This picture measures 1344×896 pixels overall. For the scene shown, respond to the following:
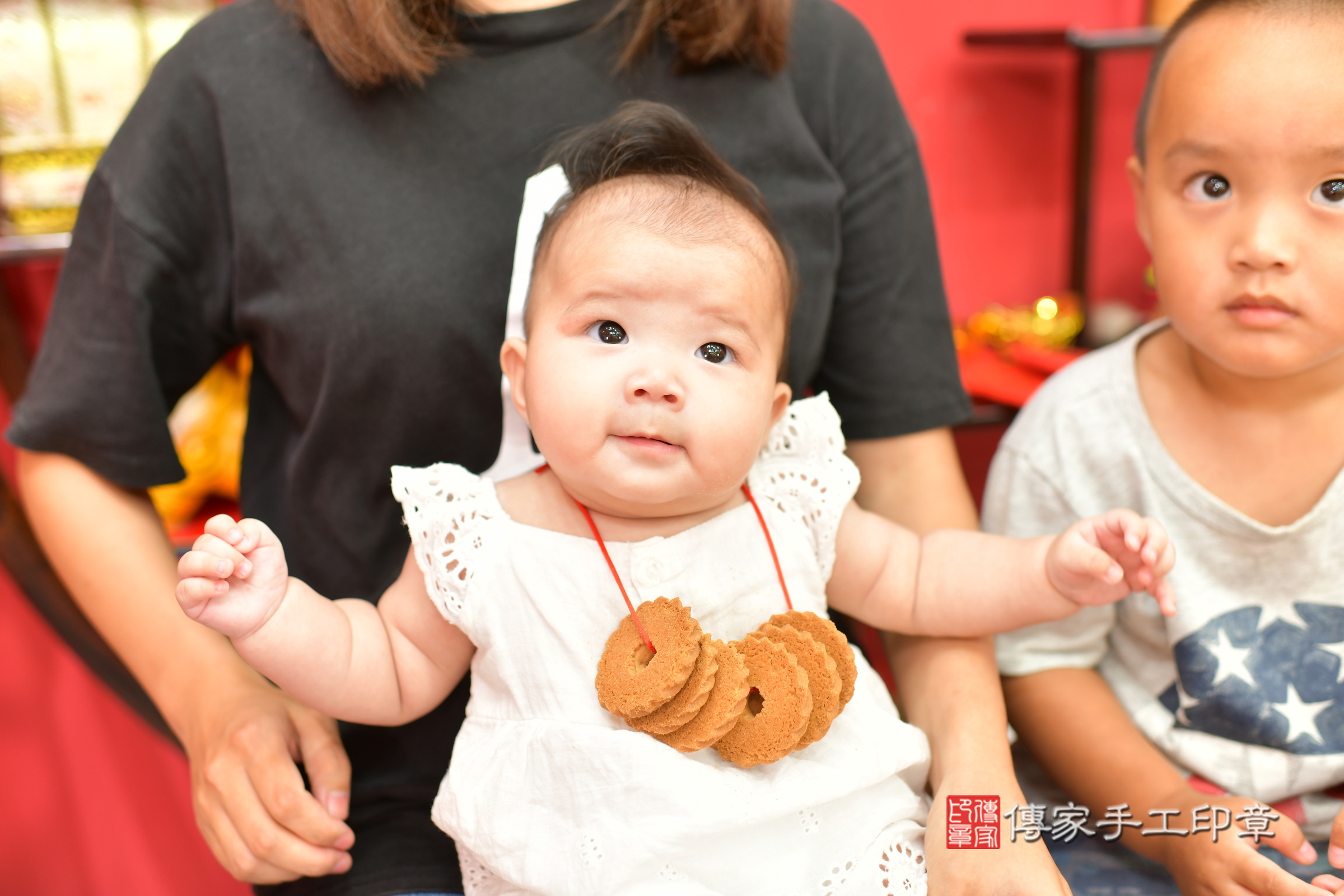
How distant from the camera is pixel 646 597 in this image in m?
0.84

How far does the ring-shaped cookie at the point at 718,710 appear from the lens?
762mm

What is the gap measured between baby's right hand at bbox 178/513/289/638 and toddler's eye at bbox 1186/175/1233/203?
0.88 metres

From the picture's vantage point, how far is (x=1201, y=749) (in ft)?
3.38

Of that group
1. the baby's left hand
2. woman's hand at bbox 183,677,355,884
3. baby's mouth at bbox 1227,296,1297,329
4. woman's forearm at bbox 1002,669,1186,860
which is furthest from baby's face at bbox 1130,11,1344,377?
woman's hand at bbox 183,677,355,884

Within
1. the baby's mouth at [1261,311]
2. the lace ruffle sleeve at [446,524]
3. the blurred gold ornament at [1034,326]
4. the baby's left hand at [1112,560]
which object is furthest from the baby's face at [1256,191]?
the blurred gold ornament at [1034,326]

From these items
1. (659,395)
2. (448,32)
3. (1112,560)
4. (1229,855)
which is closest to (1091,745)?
(1229,855)

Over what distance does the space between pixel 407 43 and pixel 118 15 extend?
739mm

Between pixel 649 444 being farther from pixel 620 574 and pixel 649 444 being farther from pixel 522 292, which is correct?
pixel 522 292

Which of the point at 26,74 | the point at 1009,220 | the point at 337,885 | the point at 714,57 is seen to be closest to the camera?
the point at 337,885

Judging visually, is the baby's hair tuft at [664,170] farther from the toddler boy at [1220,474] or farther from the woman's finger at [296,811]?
the woman's finger at [296,811]

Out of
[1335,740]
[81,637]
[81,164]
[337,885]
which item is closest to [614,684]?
[337,885]

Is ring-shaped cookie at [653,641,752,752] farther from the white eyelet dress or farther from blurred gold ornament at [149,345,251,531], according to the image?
blurred gold ornament at [149,345,251,531]

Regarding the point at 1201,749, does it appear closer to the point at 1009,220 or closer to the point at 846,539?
the point at 846,539

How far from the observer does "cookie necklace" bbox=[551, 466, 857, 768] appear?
2.50 ft
